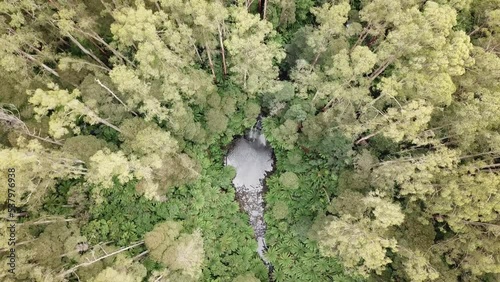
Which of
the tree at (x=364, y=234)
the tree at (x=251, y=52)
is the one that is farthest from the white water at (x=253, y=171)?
the tree at (x=364, y=234)

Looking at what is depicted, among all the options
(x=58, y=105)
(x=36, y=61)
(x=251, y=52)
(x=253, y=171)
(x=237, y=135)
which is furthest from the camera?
(x=237, y=135)

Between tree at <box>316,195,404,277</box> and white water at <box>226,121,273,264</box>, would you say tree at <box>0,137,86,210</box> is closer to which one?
white water at <box>226,121,273,264</box>

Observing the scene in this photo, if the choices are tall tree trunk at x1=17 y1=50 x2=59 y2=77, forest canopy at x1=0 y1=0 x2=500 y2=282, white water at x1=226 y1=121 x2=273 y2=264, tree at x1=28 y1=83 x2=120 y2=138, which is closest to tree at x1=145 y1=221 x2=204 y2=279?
forest canopy at x1=0 y1=0 x2=500 y2=282

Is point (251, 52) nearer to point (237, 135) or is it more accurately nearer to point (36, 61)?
point (237, 135)

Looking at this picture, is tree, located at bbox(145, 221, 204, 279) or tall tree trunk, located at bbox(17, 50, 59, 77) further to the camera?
tree, located at bbox(145, 221, 204, 279)

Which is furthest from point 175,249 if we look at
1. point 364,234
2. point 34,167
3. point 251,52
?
point 251,52

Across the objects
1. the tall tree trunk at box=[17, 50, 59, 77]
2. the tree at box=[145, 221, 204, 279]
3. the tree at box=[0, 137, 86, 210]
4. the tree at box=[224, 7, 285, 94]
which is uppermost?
the tree at box=[224, 7, 285, 94]

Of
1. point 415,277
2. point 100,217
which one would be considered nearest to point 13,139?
point 100,217
